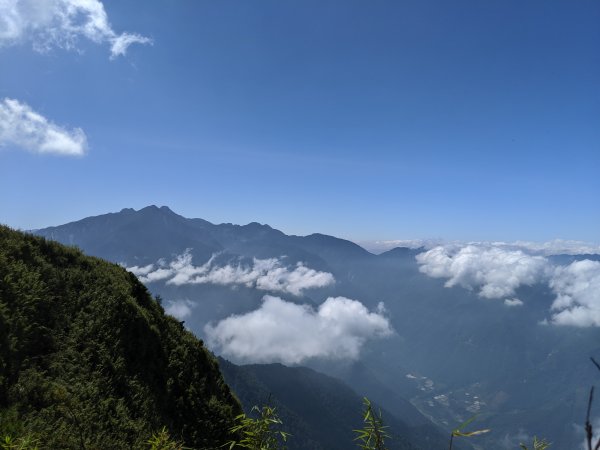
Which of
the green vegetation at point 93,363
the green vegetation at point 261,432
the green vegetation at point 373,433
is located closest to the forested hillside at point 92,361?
the green vegetation at point 93,363

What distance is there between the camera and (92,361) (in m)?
26.1

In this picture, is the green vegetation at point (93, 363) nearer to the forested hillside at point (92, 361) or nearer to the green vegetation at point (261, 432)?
the forested hillside at point (92, 361)

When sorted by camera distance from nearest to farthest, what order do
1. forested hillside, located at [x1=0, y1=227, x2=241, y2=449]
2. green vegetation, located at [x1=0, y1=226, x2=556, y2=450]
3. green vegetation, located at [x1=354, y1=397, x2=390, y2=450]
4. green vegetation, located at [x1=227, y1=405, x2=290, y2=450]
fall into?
green vegetation, located at [x1=354, y1=397, x2=390, y2=450]
green vegetation, located at [x1=227, y1=405, x2=290, y2=450]
green vegetation, located at [x1=0, y1=226, x2=556, y2=450]
forested hillside, located at [x1=0, y1=227, x2=241, y2=449]

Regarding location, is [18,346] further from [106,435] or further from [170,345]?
[170,345]

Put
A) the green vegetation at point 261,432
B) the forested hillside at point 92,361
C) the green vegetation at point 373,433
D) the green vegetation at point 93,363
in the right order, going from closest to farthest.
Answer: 1. the green vegetation at point 373,433
2. the green vegetation at point 261,432
3. the green vegetation at point 93,363
4. the forested hillside at point 92,361

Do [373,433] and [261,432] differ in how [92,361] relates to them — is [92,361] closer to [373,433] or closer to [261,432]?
[261,432]

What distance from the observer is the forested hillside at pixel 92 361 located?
66.6 feet

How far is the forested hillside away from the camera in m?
20.3

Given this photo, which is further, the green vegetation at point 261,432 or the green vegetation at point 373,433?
the green vegetation at point 261,432

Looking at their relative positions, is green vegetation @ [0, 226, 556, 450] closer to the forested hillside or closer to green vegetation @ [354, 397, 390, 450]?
the forested hillside

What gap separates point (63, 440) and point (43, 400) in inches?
141

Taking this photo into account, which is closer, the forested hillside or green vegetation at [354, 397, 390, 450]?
green vegetation at [354, 397, 390, 450]

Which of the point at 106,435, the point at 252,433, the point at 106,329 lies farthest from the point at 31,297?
the point at 252,433

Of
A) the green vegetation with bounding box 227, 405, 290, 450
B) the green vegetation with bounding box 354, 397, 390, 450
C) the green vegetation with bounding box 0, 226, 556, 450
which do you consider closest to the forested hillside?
the green vegetation with bounding box 0, 226, 556, 450
